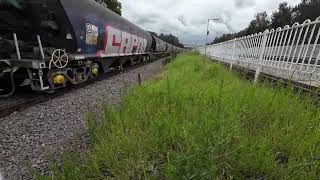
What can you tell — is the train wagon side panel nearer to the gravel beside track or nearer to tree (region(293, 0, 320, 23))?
the gravel beside track

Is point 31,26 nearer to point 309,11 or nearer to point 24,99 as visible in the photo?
Answer: point 24,99

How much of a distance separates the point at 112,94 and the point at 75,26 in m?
2.24

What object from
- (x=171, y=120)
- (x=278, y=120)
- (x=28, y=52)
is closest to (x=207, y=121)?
(x=171, y=120)

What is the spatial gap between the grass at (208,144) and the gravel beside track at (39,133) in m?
0.43

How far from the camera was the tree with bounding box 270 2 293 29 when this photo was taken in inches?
2542

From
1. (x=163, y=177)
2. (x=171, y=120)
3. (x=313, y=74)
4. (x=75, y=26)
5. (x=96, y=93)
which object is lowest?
(x=96, y=93)

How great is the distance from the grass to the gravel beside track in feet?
1.42

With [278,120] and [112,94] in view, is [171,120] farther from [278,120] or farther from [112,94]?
[112,94]

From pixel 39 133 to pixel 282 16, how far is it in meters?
75.6

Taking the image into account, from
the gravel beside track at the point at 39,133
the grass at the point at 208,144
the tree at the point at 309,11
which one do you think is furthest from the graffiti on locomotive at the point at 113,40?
the tree at the point at 309,11

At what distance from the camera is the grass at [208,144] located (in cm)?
212

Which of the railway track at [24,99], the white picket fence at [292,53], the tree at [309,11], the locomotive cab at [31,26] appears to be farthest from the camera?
the tree at [309,11]

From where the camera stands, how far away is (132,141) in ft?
8.94

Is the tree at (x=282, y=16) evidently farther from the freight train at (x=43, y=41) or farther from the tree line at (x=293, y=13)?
the freight train at (x=43, y=41)
